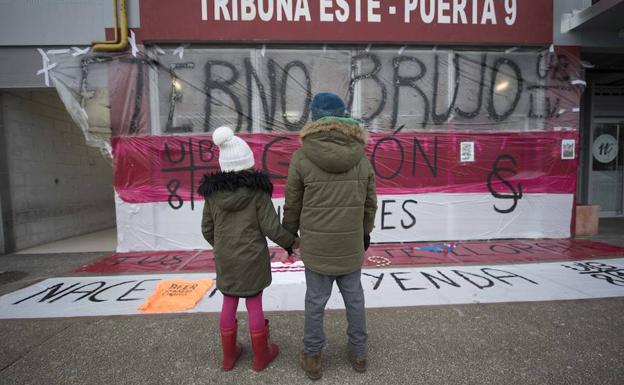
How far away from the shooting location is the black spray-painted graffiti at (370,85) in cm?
488

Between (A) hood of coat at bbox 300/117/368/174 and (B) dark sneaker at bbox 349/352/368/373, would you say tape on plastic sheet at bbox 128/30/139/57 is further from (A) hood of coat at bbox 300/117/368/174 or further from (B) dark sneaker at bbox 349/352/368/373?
(B) dark sneaker at bbox 349/352/368/373

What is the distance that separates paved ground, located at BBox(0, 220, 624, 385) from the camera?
1.93 meters

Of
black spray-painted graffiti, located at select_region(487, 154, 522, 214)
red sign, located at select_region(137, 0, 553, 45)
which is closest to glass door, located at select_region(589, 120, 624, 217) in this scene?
black spray-painted graffiti, located at select_region(487, 154, 522, 214)

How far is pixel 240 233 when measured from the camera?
75.3 inches

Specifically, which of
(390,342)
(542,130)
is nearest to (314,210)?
(390,342)

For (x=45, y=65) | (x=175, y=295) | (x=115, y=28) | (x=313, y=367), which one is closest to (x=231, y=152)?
(x=313, y=367)

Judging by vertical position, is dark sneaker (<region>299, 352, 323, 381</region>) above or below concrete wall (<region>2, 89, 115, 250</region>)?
below

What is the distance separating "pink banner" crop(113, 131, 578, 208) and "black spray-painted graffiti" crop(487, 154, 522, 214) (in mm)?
17

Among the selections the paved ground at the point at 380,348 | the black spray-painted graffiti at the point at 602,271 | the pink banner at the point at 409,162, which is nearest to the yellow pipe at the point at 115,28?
the pink banner at the point at 409,162

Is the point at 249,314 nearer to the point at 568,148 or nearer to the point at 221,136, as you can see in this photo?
the point at 221,136

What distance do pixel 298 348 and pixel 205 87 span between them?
4231mm

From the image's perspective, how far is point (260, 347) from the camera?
6.46 feet

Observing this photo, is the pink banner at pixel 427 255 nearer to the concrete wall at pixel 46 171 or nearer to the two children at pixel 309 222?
the two children at pixel 309 222

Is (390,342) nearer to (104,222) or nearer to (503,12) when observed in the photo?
(503,12)
